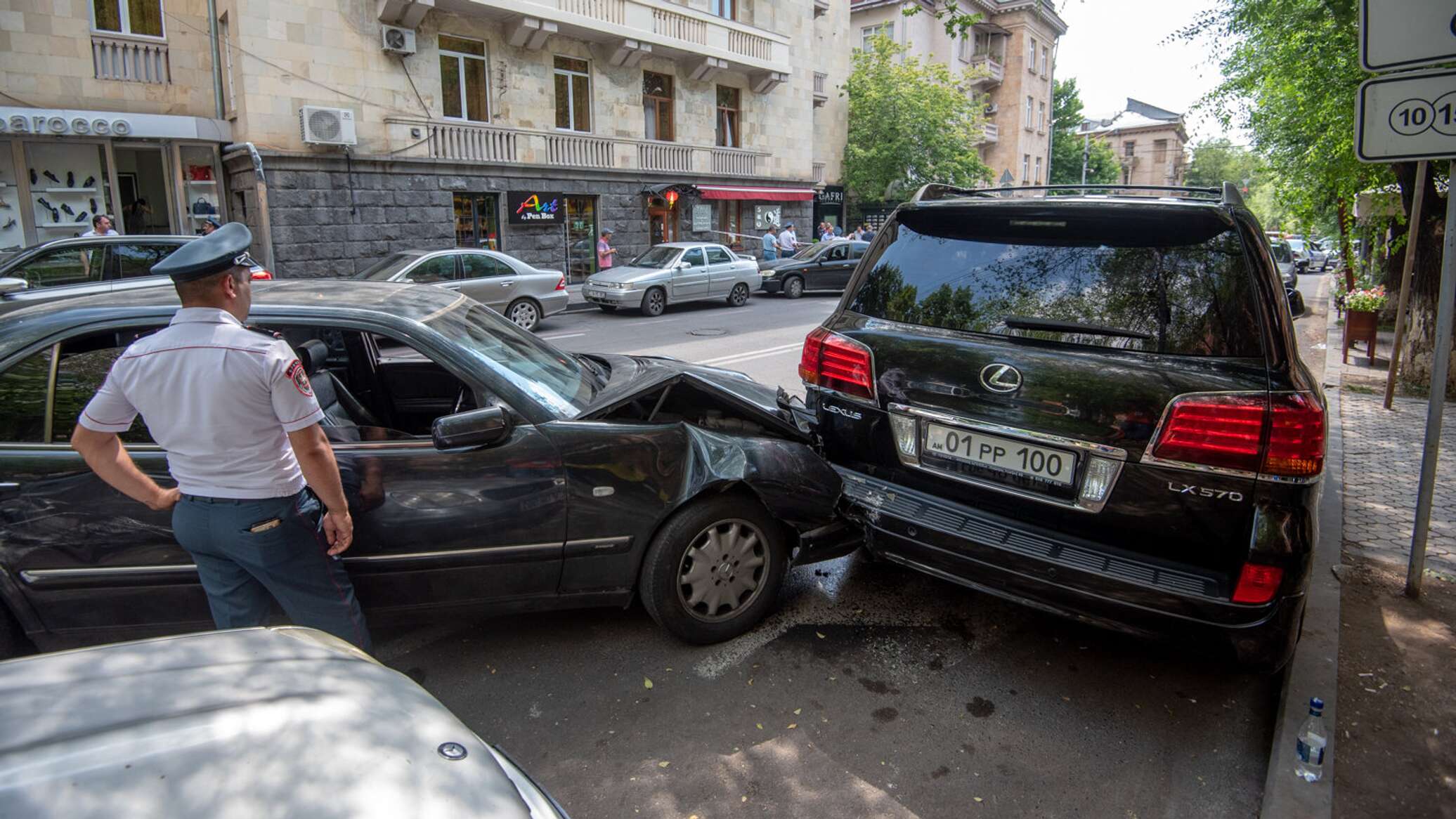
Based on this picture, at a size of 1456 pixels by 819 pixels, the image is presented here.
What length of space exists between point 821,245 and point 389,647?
64.3ft

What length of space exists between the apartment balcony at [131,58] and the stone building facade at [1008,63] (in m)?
30.9

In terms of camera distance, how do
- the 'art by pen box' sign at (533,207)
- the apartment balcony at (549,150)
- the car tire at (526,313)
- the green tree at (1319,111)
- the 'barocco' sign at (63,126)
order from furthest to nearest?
the 'art by pen box' sign at (533,207) → the apartment balcony at (549,150) → the 'barocco' sign at (63,126) → the car tire at (526,313) → the green tree at (1319,111)

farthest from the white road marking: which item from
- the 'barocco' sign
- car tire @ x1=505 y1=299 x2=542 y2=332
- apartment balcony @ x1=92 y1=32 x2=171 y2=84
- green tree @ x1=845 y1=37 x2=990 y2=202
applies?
green tree @ x1=845 y1=37 x2=990 y2=202

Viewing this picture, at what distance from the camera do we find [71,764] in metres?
1.38

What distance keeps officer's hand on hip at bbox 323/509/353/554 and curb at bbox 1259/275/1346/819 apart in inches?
119

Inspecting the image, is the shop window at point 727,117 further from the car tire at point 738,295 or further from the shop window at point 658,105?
the car tire at point 738,295

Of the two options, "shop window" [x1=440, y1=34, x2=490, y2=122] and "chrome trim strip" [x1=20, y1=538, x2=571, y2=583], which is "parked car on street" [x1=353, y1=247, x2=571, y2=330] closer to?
"shop window" [x1=440, y1=34, x2=490, y2=122]

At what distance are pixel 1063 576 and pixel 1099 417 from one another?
58cm

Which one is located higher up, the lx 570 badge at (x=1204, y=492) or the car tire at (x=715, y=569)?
the lx 570 badge at (x=1204, y=492)

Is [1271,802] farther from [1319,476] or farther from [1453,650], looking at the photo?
[1453,650]

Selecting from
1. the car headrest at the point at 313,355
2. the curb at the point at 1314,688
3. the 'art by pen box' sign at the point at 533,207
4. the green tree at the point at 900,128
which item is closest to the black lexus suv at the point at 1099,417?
the curb at the point at 1314,688

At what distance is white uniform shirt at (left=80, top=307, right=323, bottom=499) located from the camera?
94.7 inches

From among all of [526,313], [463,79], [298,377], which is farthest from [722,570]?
[463,79]

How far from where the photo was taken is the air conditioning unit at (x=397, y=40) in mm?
18141
